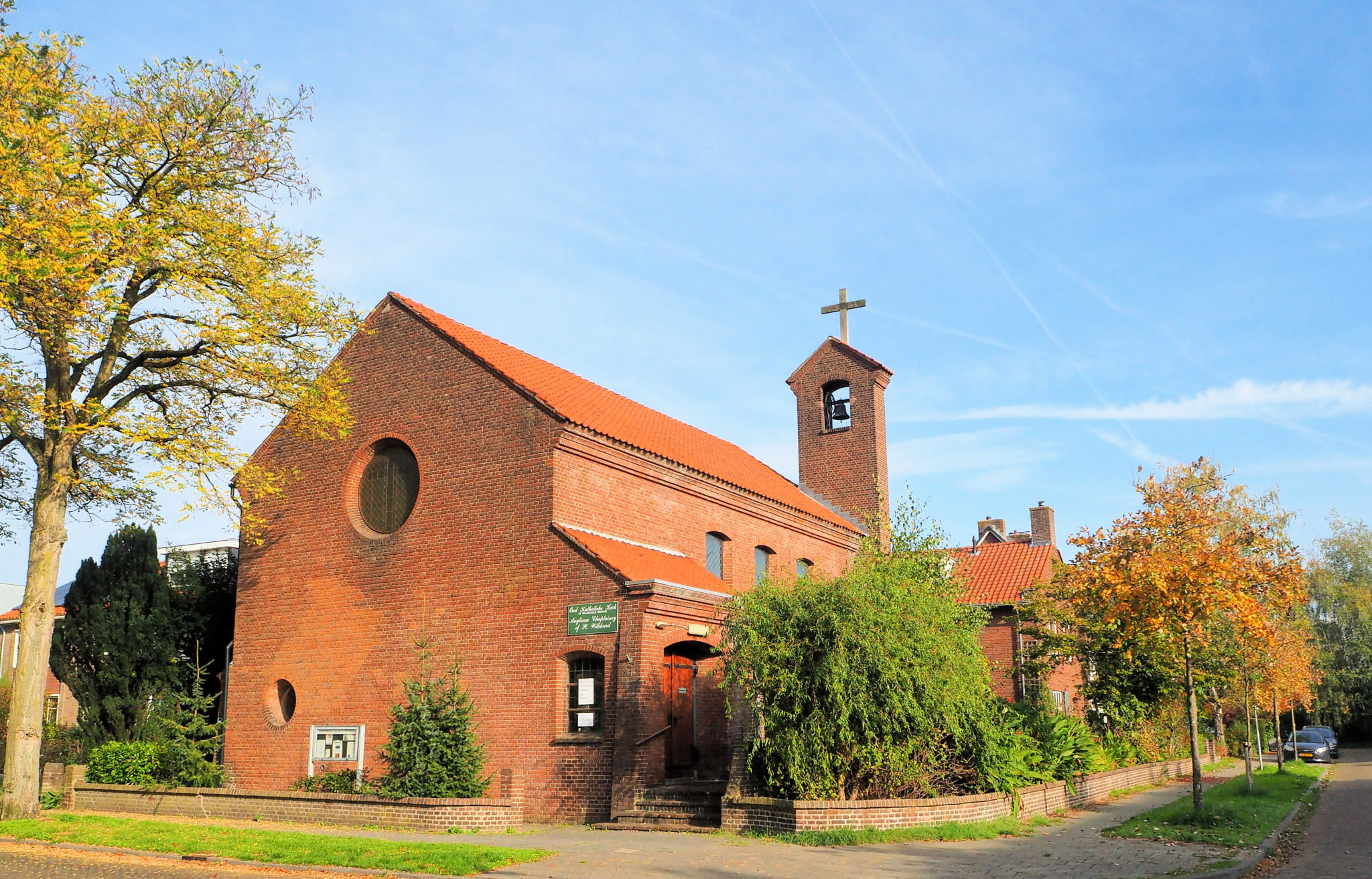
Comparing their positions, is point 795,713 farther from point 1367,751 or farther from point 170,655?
point 1367,751

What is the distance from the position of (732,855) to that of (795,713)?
2.53 m

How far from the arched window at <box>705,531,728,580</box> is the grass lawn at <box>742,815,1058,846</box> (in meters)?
9.82

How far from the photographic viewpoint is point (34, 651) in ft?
56.6

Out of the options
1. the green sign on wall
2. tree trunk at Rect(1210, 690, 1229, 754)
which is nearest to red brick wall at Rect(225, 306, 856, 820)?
the green sign on wall

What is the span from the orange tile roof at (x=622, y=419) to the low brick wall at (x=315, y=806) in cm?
716

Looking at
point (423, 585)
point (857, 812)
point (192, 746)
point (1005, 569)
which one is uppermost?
point (1005, 569)

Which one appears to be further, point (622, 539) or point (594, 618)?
point (622, 539)

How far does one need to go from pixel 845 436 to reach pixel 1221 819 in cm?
1817

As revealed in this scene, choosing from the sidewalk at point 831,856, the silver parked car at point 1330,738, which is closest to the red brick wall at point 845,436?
the sidewalk at point 831,856

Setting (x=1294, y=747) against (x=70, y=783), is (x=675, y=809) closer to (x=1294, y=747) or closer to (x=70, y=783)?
(x=70, y=783)

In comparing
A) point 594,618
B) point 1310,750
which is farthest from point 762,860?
point 1310,750

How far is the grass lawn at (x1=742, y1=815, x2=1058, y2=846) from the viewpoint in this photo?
13.7 meters

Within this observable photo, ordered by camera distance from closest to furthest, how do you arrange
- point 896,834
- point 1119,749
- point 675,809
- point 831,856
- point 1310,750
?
point 831,856
point 896,834
point 675,809
point 1119,749
point 1310,750

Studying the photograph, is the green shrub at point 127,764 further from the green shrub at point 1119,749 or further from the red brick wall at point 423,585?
the green shrub at point 1119,749
